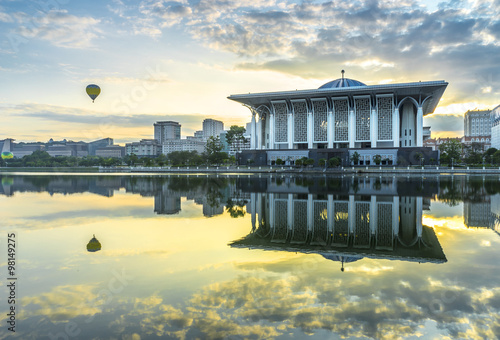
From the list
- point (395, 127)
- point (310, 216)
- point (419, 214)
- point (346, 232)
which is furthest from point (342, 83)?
point (346, 232)

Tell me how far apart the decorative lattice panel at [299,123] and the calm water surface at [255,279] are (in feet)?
216

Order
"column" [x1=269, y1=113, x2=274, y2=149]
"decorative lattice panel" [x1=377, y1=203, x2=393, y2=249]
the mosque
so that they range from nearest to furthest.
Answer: "decorative lattice panel" [x1=377, y1=203, x2=393, y2=249] < the mosque < "column" [x1=269, y1=113, x2=274, y2=149]

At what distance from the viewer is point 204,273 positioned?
6691 millimetres

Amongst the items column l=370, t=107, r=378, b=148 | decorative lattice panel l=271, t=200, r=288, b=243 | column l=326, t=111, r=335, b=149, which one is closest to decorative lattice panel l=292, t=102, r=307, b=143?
column l=326, t=111, r=335, b=149

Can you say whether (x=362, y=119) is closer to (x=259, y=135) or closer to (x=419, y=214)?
(x=259, y=135)

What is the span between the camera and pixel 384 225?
39.0ft

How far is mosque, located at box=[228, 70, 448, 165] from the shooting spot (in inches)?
2704

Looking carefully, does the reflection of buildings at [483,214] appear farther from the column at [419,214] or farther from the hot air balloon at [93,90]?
the hot air balloon at [93,90]

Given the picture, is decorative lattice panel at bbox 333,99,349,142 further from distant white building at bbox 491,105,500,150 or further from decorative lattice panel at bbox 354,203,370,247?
distant white building at bbox 491,105,500,150

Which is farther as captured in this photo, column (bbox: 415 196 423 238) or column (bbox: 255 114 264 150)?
column (bbox: 255 114 264 150)

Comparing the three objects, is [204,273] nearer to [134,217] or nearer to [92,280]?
[92,280]

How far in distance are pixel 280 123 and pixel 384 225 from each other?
69270 mm

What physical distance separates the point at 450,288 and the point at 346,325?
244 cm

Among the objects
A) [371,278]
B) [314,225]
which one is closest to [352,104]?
[314,225]
